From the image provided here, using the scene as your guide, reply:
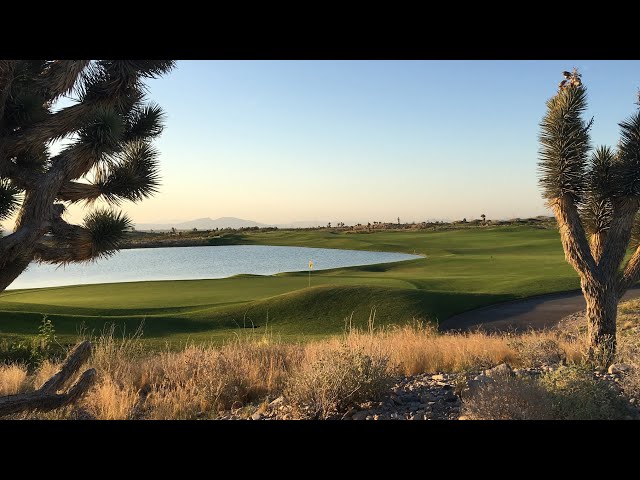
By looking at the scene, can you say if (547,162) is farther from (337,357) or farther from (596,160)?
(337,357)

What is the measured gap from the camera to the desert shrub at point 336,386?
5051mm

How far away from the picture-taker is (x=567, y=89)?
9.42 metres

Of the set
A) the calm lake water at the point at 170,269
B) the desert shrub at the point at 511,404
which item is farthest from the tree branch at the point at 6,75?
the calm lake water at the point at 170,269

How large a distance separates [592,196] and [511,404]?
649 cm

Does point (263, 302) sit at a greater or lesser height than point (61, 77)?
lesser

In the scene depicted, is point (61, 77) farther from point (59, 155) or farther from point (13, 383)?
point (13, 383)

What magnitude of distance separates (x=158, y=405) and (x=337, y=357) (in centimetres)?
227

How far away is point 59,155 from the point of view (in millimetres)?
6289

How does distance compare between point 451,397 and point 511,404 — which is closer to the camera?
point 511,404

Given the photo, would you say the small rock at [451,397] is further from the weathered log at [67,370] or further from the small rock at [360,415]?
the weathered log at [67,370]

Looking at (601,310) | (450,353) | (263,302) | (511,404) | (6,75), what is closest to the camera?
(511,404)

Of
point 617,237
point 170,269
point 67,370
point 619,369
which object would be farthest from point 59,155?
point 170,269

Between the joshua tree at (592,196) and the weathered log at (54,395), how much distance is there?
8187 millimetres
